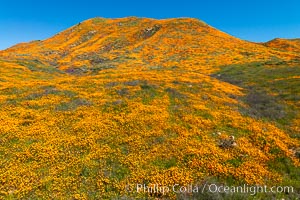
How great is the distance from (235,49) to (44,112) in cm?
7480

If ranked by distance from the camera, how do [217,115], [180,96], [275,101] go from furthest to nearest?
[275,101]
[180,96]
[217,115]

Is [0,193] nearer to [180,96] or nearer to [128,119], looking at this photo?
[128,119]

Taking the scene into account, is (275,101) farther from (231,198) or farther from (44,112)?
(44,112)

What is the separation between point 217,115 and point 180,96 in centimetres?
617

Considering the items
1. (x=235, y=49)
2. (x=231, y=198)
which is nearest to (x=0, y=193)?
(x=231, y=198)

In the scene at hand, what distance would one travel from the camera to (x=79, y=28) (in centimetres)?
12988

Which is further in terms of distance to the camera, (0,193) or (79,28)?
(79,28)

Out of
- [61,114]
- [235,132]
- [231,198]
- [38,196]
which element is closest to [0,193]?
[38,196]

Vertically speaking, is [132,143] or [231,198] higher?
[132,143]

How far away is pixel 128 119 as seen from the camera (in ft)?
69.3

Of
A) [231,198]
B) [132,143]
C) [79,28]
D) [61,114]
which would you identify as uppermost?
[79,28]

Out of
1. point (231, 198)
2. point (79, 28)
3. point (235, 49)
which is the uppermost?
point (79, 28)

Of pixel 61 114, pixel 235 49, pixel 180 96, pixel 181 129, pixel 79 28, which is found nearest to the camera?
pixel 181 129

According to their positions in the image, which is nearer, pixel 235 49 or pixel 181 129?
pixel 181 129
